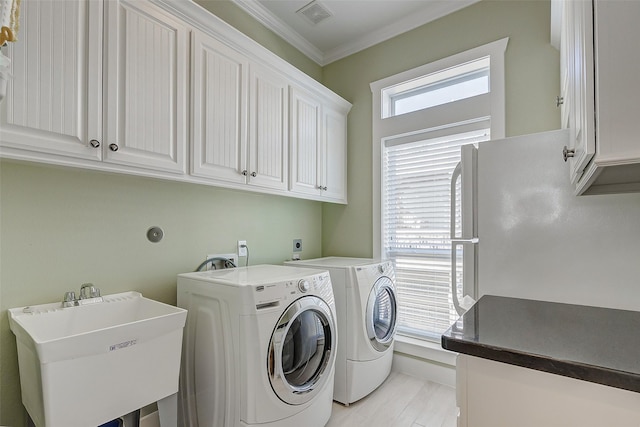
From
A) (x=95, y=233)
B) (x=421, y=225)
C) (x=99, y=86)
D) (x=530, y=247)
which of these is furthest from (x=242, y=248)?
(x=530, y=247)

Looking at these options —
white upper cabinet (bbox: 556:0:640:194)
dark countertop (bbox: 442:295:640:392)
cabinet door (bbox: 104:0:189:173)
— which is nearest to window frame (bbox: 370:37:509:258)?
dark countertop (bbox: 442:295:640:392)

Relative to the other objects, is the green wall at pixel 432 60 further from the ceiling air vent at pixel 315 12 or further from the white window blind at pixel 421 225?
the ceiling air vent at pixel 315 12

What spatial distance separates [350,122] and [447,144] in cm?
96

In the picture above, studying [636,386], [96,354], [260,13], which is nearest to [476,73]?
[260,13]

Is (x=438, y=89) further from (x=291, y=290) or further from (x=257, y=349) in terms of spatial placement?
(x=257, y=349)

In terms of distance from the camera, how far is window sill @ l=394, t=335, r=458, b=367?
7.60 feet

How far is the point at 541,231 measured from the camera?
129 cm

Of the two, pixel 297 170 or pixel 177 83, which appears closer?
pixel 177 83

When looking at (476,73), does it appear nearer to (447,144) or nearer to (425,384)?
(447,144)

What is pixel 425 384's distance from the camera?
2.35m

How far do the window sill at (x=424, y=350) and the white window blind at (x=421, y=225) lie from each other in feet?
0.22

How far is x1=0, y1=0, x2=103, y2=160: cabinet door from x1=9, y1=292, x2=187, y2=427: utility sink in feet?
2.33

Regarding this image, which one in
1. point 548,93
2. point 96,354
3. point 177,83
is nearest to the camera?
point 96,354

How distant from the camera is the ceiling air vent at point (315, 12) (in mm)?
2408
